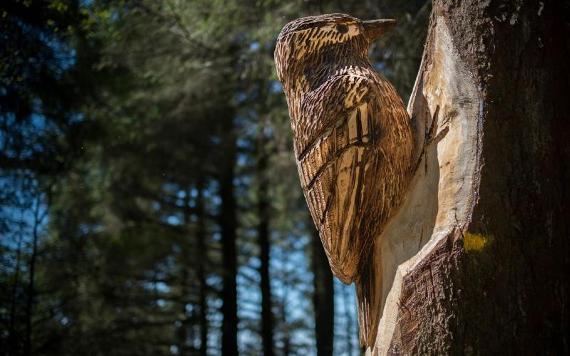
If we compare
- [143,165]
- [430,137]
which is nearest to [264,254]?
[143,165]

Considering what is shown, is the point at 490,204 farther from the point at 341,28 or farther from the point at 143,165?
the point at 143,165

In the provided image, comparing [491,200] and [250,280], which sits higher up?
[250,280]

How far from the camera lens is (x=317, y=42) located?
7.27ft

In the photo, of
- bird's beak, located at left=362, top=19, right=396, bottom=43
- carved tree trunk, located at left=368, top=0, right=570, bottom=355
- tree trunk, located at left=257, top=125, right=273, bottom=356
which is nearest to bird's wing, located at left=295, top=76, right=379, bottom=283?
carved tree trunk, located at left=368, top=0, right=570, bottom=355

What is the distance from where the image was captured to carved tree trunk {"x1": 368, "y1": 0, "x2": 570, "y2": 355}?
1.74 metres

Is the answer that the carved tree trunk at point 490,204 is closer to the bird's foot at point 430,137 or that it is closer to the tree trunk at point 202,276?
the bird's foot at point 430,137

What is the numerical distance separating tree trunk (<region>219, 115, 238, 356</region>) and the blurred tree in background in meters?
0.03

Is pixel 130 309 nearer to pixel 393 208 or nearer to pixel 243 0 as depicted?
pixel 243 0

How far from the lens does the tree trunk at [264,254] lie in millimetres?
10422

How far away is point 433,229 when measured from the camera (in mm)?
1887

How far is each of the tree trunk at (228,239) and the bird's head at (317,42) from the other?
7.62 m

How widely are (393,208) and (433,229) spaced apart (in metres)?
0.20

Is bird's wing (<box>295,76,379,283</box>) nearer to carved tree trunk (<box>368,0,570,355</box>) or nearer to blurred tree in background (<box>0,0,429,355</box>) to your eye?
carved tree trunk (<box>368,0,570,355</box>)

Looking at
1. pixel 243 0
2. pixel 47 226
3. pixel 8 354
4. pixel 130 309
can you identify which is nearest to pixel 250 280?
pixel 130 309
